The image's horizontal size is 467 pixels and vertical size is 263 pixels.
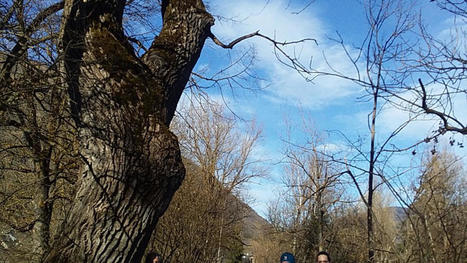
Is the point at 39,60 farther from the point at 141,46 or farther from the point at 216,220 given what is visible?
the point at 216,220

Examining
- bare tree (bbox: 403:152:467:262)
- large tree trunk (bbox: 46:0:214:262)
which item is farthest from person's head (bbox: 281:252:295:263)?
large tree trunk (bbox: 46:0:214:262)

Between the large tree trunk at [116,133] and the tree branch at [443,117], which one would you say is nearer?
the large tree trunk at [116,133]

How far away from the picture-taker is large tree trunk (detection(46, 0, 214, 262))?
8.85 ft

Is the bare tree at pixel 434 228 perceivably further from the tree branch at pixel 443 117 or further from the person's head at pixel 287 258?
the person's head at pixel 287 258

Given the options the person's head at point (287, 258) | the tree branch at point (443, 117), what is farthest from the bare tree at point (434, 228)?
the person's head at point (287, 258)

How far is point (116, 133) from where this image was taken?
112 inches

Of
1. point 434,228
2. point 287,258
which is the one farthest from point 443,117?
point 287,258

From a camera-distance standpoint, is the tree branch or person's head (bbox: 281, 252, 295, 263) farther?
person's head (bbox: 281, 252, 295, 263)

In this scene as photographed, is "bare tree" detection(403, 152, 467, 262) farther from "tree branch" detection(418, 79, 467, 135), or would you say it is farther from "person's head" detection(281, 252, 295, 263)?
"person's head" detection(281, 252, 295, 263)

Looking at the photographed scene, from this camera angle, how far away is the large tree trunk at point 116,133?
2697mm

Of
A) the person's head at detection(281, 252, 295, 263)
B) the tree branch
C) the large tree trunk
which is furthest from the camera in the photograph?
the person's head at detection(281, 252, 295, 263)

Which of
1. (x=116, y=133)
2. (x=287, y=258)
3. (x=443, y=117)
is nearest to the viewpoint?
(x=116, y=133)

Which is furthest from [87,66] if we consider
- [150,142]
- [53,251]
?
[53,251]

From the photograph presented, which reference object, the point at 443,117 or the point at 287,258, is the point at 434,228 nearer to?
the point at 443,117
